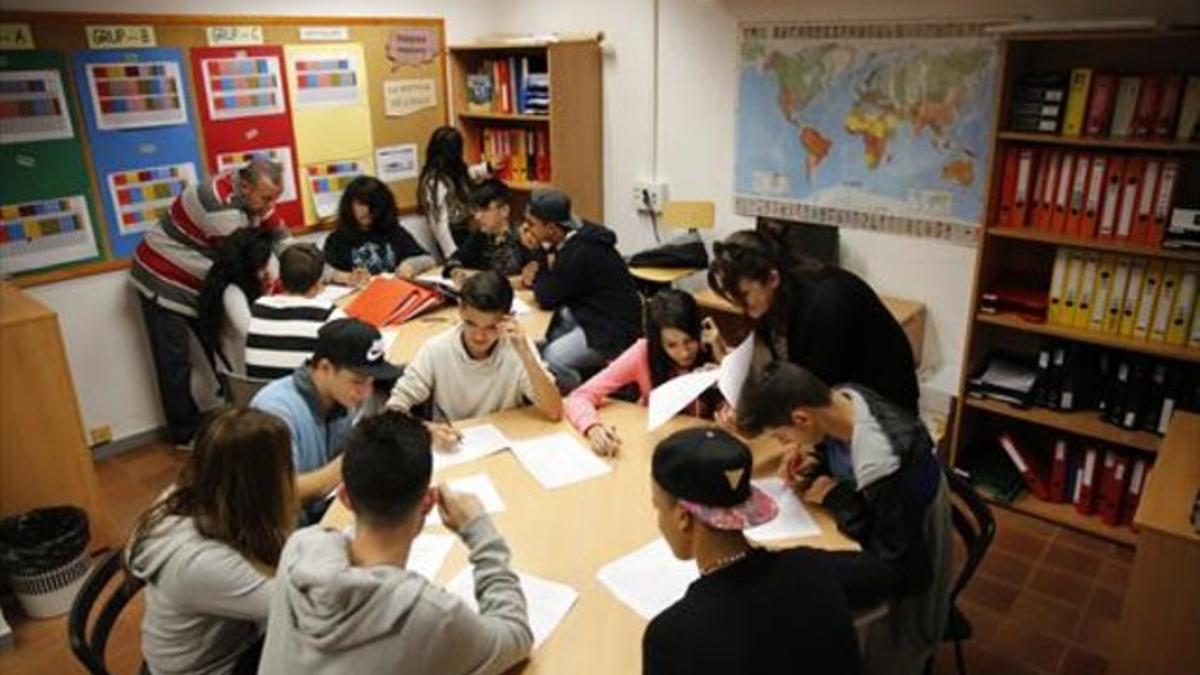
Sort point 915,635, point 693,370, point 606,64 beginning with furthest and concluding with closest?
point 606,64 < point 693,370 < point 915,635

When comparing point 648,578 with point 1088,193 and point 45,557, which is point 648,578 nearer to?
point 45,557

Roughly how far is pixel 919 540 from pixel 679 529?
0.65 meters

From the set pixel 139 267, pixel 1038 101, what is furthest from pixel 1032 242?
pixel 139 267

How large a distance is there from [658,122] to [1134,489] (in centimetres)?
301

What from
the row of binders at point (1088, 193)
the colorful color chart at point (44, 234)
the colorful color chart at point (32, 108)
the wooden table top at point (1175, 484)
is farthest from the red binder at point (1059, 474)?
the colorful color chart at point (32, 108)

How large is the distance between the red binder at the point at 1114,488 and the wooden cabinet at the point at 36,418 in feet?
13.4

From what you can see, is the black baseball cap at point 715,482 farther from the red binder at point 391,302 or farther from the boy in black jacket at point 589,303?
the red binder at point 391,302

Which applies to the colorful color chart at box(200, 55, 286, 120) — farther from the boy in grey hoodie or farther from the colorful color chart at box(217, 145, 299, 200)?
the boy in grey hoodie

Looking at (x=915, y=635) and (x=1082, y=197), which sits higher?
(x=1082, y=197)

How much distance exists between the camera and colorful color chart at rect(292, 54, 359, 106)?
465 cm

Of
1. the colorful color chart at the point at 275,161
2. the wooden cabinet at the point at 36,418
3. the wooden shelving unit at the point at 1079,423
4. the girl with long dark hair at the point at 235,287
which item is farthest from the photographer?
the colorful color chart at the point at 275,161

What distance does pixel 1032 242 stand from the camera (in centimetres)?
367

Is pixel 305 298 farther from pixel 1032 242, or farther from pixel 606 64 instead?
pixel 1032 242

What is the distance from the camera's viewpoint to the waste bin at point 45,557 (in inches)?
119
